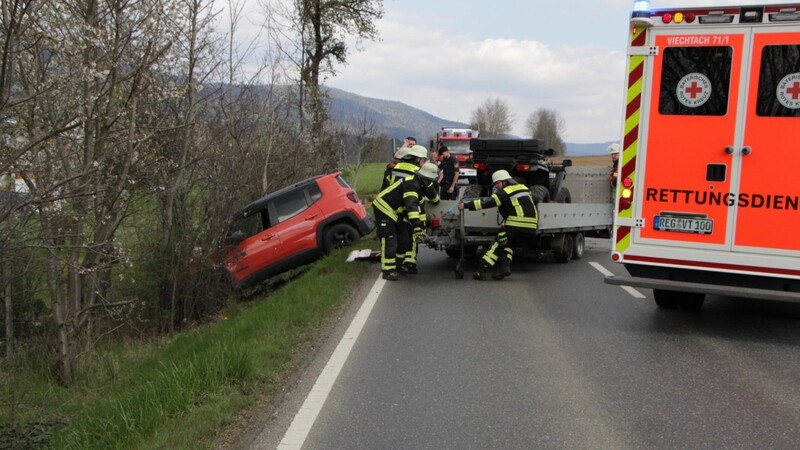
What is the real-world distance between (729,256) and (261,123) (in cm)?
1142

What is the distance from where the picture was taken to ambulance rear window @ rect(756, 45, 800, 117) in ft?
21.1

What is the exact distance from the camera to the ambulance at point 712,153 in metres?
6.55

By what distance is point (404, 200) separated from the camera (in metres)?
10.0

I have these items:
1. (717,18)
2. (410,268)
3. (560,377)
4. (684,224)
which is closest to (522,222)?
(410,268)

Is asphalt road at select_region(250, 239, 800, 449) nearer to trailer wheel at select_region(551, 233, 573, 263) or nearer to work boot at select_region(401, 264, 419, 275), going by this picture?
work boot at select_region(401, 264, 419, 275)

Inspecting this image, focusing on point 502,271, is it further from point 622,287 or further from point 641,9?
point 641,9

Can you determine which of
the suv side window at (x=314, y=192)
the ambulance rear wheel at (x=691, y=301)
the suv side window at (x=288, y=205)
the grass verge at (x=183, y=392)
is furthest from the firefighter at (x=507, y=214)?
the suv side window at (x=288, y=205)

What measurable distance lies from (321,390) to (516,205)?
545cm

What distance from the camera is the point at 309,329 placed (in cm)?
716

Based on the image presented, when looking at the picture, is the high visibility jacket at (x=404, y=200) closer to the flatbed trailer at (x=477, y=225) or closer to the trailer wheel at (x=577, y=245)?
the flatbed trailer at (x=477, y=225)

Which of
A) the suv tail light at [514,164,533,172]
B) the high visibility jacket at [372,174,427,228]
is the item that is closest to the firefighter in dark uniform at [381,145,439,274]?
the high visibility jacket at [372,174,427,228]

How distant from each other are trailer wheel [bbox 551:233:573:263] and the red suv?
3480 millimetres

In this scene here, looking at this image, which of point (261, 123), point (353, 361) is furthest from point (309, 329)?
point (261, 123)

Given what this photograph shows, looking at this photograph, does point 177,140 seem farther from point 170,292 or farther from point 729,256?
point 729,256
